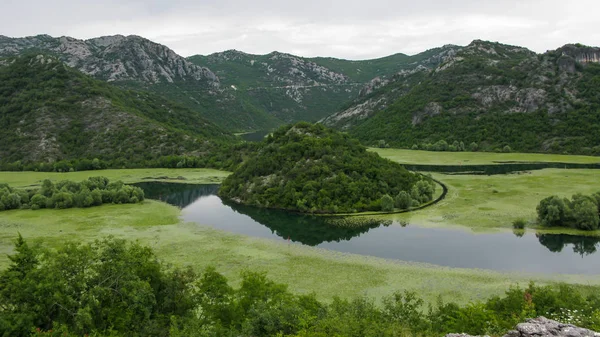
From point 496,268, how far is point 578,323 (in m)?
24.2

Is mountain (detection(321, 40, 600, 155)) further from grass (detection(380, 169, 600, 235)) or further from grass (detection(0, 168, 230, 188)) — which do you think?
grass (detection(0, 168, 230, 188))

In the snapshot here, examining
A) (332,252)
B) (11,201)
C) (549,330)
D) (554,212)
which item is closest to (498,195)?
(554,212)

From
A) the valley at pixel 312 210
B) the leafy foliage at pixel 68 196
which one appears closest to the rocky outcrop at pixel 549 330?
the valley at pixel 312 210

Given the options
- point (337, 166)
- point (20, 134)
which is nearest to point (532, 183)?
point (337, 166)

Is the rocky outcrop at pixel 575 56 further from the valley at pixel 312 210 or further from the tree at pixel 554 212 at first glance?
the tree at pixel 554 212

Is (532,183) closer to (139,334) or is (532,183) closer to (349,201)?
(349,201)

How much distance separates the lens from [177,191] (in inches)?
3883

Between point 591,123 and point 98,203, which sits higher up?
point 591,123

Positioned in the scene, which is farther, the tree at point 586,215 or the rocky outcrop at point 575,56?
the rocky outcrop at point 575,56

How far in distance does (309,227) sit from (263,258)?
1687 cm

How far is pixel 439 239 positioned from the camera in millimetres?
56781

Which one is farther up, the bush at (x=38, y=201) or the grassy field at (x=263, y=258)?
the bush at (x=38, y=201)

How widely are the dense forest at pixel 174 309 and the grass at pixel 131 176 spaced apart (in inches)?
3144

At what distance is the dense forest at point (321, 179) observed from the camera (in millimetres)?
75188
